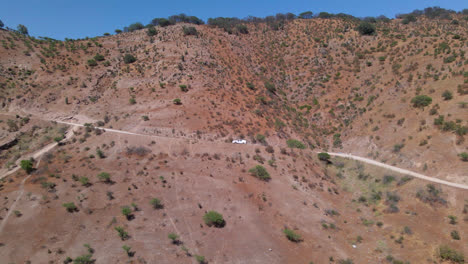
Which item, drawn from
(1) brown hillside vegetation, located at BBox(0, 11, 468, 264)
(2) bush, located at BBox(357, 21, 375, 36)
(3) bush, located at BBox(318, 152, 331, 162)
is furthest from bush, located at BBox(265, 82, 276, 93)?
(2) bush, located at BBox(357, 21, 375, 36)

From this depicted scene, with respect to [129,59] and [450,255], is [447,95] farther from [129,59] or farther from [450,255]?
[129,59]

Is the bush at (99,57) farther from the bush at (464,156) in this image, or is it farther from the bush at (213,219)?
the bush at (464,156)

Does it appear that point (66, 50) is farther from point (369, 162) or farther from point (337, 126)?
point (369, 162)

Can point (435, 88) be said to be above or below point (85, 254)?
above

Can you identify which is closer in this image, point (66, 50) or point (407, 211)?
point (407, 211)

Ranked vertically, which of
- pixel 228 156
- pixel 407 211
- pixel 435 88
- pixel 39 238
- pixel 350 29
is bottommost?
pixel 407 211

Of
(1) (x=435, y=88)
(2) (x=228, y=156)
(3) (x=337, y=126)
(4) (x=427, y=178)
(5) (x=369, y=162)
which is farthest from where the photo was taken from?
(3) (x=337, y=126)

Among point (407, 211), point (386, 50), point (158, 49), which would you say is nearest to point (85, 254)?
point (407, 211)

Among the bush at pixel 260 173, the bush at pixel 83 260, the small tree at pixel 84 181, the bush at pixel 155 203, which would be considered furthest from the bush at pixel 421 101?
the small tree at pixel 84 181
